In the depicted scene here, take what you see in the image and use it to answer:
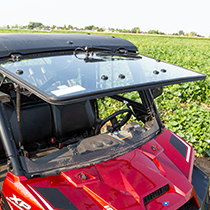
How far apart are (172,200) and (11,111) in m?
1.85

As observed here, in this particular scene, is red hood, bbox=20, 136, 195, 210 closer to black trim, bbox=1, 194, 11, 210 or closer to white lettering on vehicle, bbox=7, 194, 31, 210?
white lettering on vehicle, bbox=7, 194, 31, 210

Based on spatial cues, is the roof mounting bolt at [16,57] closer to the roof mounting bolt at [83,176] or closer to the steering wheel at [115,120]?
the roof mounting bolt at [83,176]

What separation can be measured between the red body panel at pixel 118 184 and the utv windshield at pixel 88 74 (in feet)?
2.18

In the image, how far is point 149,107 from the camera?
2.79 meters

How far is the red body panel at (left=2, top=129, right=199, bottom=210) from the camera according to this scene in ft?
4.86

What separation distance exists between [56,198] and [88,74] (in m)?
1.03

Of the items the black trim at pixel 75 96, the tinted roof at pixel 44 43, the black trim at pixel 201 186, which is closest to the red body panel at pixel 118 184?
the black trim at pixel 201 186

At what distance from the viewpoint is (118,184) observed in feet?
5.35

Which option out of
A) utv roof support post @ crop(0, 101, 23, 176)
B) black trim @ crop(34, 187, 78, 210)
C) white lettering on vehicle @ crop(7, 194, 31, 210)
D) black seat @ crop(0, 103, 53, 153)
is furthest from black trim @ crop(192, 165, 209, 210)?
black seat @ crop(0, 103, 53, 153)

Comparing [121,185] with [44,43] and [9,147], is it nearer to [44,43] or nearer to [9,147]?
[9,147]

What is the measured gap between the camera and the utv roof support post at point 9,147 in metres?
1.64

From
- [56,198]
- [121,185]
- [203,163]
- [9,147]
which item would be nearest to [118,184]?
[121,185]

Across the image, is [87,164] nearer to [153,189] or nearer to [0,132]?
[153,189]

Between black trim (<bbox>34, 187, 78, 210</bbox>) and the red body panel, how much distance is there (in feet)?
0.07
